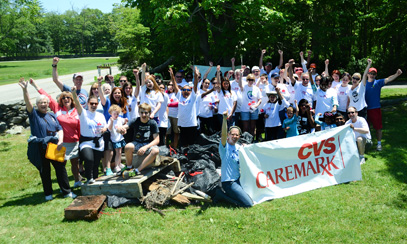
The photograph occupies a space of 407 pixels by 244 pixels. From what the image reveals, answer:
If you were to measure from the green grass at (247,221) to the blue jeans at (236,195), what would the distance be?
0.16m

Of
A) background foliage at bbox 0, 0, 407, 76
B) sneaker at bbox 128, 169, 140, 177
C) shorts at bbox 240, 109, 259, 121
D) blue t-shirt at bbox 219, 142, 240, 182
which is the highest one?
background foliage at bbox 0, 0, 407, 76

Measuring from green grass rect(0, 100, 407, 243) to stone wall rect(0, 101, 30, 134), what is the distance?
Result: 7239 millimetres

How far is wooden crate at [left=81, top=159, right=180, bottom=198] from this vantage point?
6219 millimetres

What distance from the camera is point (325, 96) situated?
8641mm

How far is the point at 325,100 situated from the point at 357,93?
0.89m

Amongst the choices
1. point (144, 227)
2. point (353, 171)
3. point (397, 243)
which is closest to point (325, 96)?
point (353, 171)

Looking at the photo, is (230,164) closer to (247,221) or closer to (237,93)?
(247,221)

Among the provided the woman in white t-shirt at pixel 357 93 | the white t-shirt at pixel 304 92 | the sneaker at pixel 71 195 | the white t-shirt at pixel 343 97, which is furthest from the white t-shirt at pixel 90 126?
the woman in white t-shirt at pixel 357 93

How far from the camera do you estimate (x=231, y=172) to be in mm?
6023

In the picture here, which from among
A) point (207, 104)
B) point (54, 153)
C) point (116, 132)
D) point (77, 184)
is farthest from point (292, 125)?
point (54, 153)

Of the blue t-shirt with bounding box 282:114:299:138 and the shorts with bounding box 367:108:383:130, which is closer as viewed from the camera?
the blue t-shirt with bounding box 282:114:299:138

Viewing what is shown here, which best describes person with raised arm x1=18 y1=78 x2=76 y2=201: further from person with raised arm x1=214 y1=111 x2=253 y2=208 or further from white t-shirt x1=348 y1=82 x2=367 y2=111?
white t-shirt x1=348 y1=82 x2=367 y2=111

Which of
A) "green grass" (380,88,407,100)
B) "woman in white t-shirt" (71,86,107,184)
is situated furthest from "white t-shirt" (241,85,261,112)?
"green grass" (380,88,407,100)

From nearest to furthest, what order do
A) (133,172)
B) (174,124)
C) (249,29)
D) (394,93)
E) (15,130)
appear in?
(133,172)
(174,124)
(15,130)
(249,29)
(394,93)
